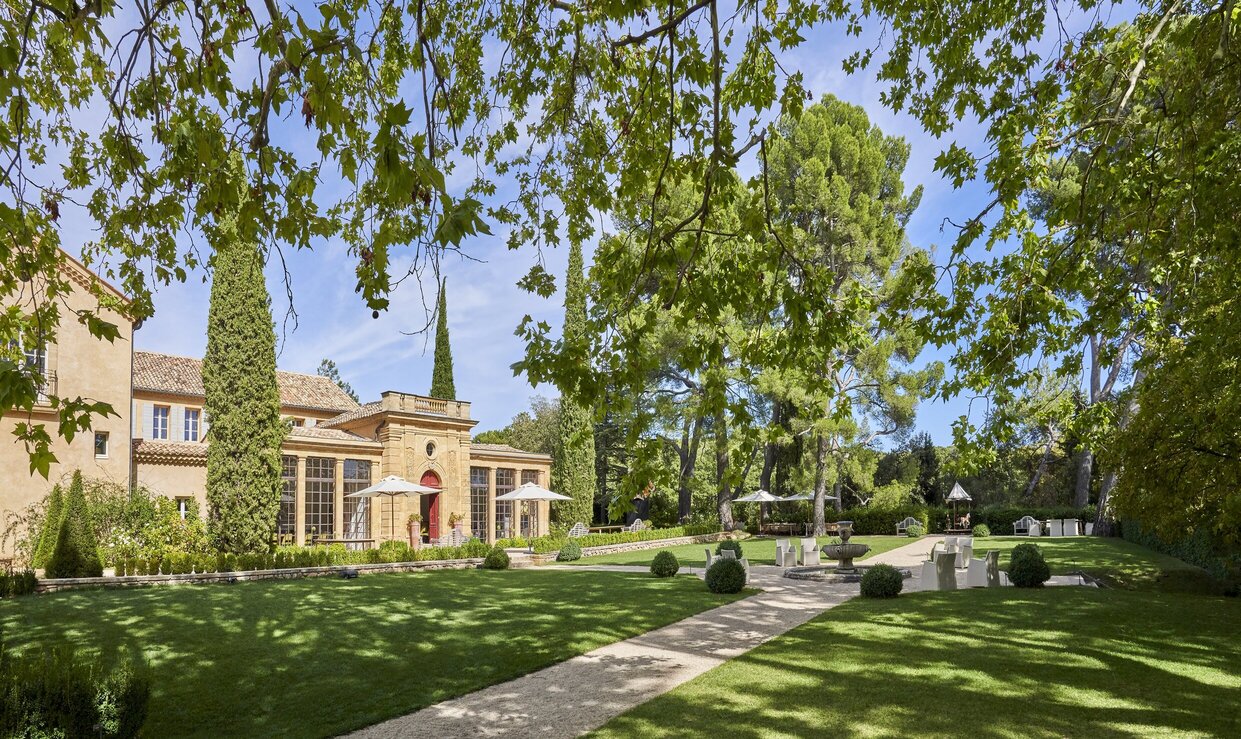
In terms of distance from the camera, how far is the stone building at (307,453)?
840 inches

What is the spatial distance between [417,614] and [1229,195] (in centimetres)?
1181

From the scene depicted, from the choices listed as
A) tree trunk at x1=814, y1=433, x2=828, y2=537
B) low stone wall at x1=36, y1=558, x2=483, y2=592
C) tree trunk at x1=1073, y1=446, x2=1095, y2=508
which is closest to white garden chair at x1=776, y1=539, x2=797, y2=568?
low stone wall at x1=36, y1=558, x2=483, y2=592

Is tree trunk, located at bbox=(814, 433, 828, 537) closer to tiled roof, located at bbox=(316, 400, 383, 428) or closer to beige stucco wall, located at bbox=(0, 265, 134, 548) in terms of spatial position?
tiled roof, located at bbox=(316, 400, 383, 428)

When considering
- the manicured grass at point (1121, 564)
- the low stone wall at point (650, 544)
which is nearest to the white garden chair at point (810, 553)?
the manicured grass at point (1121, 564)

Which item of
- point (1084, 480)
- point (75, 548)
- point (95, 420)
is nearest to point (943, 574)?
point (75, 548)

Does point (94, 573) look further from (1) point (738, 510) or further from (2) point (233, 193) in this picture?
(1) point (738, 510)

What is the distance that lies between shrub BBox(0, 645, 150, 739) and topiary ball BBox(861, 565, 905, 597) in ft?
37.2

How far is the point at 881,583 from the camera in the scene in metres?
13.6

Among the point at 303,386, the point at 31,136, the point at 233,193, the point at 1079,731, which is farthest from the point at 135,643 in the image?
the point at 303,386

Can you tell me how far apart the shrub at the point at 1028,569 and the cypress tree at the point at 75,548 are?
18.8 meters

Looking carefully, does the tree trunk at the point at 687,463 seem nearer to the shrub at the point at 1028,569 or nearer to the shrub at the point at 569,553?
the shrub at the point at 569,553

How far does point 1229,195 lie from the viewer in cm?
646

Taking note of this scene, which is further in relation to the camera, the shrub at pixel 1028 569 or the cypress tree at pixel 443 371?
the cypress tree at pixel 443 371

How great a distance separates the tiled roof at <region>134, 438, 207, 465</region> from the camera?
23578 millimetres
